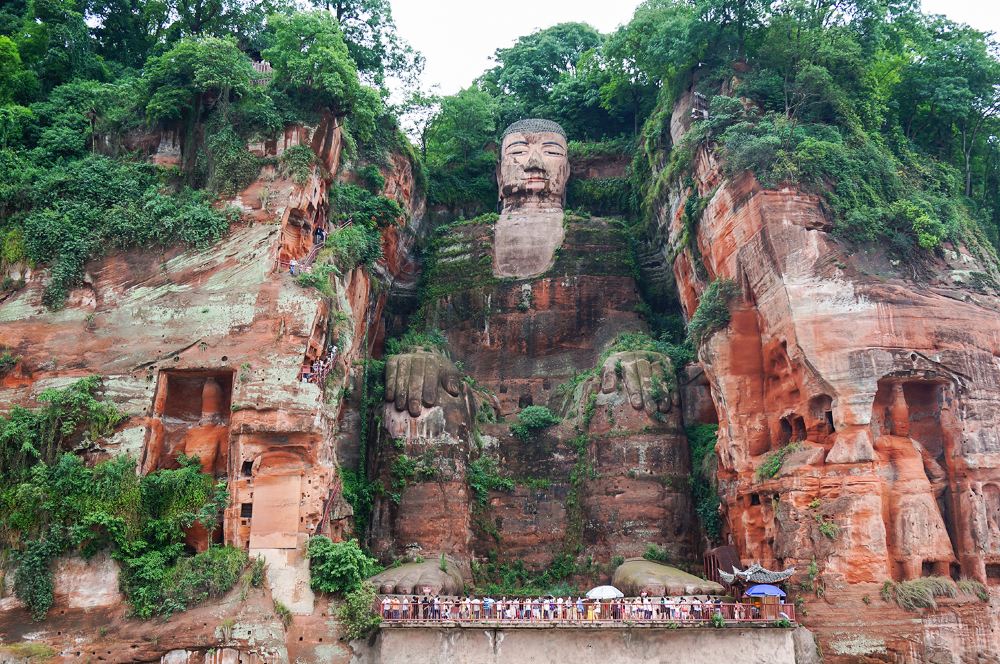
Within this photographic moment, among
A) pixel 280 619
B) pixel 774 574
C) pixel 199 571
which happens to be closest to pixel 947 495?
pixel 774 574

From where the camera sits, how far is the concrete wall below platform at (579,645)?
2206cm

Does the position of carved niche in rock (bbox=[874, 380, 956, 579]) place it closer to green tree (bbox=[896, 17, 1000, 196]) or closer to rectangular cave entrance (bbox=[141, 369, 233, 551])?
green tree (bbox=[896, 17, 1000, 196])

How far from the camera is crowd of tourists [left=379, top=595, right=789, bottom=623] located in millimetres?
22469

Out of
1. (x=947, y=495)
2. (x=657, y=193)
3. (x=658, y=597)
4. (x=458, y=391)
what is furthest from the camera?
(x=657, y=193)

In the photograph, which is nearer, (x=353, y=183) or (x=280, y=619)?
(x=280, y=619)

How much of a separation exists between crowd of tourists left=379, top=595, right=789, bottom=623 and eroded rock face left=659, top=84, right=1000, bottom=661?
9.79 feet

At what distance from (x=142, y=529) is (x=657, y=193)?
813 inches

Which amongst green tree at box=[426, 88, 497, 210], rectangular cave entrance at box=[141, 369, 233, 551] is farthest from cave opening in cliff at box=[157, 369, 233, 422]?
green tree at box=[426, 88, 497, 210]

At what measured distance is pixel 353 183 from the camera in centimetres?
3106

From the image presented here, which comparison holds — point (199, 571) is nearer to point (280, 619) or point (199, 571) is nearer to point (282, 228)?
point (280, 619)

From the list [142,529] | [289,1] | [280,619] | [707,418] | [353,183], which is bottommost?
[280,619]

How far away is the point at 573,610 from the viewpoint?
22.7 m

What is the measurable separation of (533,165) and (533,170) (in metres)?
0.19

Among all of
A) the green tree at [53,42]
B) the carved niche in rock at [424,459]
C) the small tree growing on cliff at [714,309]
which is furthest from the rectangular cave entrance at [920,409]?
the green tree at [53,42]
